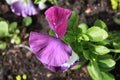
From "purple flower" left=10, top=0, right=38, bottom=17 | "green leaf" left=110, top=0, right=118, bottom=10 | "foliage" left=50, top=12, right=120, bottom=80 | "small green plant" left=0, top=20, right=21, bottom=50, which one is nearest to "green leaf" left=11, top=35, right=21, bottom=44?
"small green plant" left=0, top=20, right=21, bottom=50

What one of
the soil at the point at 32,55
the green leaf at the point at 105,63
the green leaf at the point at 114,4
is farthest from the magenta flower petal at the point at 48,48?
the green leaf at the point at 114,4

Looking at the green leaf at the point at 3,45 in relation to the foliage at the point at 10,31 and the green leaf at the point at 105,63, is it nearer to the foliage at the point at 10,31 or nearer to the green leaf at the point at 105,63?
the foliage at the point at 10,31

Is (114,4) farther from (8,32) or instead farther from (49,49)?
(49,49)

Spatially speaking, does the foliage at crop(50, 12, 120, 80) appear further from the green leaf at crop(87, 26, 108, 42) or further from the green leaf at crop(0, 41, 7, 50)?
the green leaf at crop(0, 41, 7, 50)

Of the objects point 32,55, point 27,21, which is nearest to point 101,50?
point 32,55

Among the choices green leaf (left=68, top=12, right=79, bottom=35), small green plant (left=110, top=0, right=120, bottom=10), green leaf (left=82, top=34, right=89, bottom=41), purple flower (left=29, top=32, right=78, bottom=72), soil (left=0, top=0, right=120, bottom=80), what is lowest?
soil (left=0, top=0, right=120, bottom=80)

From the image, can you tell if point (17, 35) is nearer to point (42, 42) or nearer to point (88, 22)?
point (88, 22)
